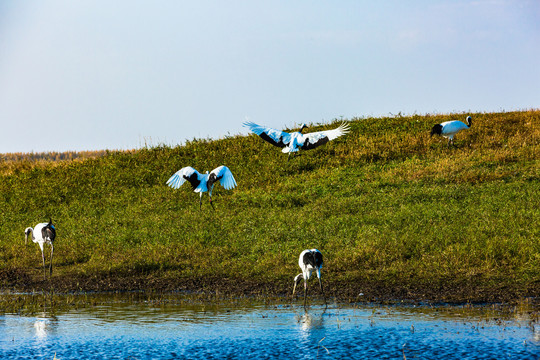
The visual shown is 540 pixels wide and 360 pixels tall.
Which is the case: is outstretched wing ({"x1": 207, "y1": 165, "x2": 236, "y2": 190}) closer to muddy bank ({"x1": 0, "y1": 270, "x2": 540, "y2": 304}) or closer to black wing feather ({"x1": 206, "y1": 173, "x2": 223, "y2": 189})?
black wing feather ({"x1": 206, "y1": 173, "x2": 223, "y2": 189})

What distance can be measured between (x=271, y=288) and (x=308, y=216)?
6597mm

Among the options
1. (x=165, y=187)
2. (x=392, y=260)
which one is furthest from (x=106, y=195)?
(x=392, y=260)

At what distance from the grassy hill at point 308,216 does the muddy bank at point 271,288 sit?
50mm

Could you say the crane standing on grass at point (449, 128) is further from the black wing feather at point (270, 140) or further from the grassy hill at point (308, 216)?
the black wing feather at point (270, 140)

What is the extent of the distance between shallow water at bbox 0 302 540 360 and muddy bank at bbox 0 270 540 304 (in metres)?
0.95

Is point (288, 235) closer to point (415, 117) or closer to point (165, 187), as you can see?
point (165, 187)

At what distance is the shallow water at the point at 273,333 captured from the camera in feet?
29.4

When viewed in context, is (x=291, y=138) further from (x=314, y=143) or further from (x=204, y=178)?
(x=204, y=178)

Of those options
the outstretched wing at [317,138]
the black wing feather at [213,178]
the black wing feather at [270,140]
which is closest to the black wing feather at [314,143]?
the outstretched wing at [317,138]

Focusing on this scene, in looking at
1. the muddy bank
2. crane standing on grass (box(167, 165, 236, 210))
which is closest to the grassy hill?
the muddy bank

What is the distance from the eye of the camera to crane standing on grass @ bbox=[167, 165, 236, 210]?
22.2 m

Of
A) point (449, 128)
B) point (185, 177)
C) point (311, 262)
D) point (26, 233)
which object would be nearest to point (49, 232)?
point (26, 233)

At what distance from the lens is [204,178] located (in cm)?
2292

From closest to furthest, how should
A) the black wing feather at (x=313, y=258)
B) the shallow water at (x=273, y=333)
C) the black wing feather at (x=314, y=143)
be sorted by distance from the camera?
the shallow water at (x=273, y=333) → the black wing feather at (x=313, y=258) → the black wing feather at (x=314, y=143)
